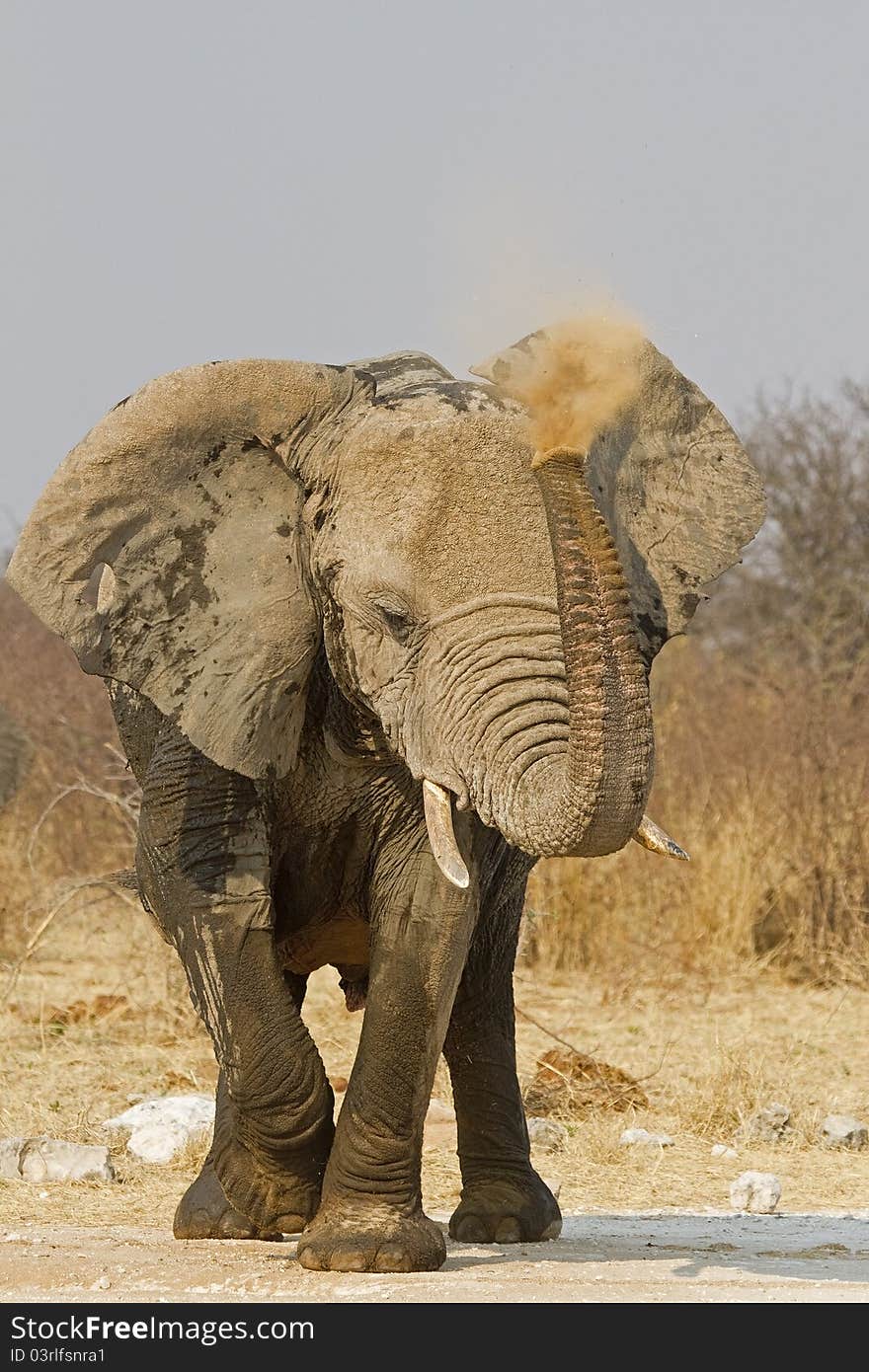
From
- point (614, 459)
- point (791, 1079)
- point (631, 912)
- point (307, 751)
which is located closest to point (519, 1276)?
point (307, 751)

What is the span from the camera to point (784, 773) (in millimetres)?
11391

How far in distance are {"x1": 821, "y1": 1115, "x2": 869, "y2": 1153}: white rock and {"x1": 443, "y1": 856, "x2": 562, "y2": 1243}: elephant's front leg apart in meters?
1.86

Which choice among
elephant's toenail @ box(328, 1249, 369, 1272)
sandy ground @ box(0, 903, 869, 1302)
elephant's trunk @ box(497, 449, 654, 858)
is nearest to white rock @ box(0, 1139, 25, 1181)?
sandy ground @ box(0, 903, 869, 1302)

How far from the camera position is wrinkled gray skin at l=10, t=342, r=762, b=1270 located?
4.73 metres

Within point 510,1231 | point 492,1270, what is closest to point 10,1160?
point 510,1231

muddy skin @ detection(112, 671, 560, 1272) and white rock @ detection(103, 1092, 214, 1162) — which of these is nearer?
muddy skin @ detection(112, 671, 560, 1272)

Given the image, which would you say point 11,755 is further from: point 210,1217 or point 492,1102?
point 210,1217

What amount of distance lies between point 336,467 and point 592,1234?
2.31 meters

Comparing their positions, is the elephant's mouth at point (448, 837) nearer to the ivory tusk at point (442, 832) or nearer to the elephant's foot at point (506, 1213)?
the ivory tusk at point (442, 832)

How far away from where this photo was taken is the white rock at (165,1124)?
24.1ft

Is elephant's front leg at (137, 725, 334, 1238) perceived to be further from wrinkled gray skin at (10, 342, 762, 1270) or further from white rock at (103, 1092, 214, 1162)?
white rock at (103, 1092, 214, 1162)

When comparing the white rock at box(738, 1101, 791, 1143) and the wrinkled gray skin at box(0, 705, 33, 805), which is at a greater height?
the wrinkled gray skin at box(0, 705, 33, 805)

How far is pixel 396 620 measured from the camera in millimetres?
4809
